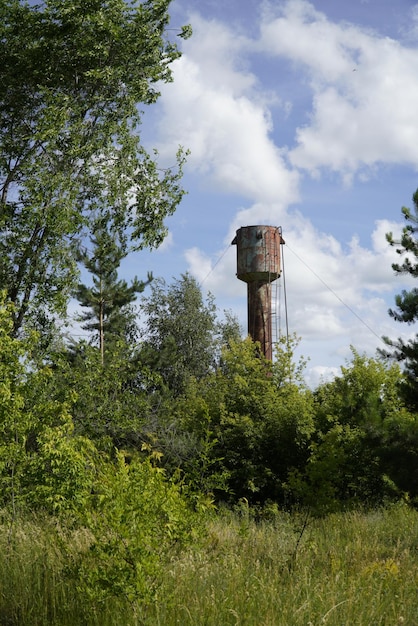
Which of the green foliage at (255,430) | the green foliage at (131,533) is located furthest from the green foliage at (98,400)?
the green foliage at (131,533)

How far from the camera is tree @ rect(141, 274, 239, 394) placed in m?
31.7

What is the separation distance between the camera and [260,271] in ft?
68.2

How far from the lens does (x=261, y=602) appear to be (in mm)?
5172

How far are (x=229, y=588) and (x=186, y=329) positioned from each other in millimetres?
27842

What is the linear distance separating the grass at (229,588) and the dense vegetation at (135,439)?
0.03m

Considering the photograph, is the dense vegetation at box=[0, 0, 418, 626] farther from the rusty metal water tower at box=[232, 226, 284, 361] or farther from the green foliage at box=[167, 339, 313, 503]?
the rusty metal water tower at box=[232, 226, 284, 361]

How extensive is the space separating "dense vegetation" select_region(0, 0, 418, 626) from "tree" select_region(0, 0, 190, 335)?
0.04 m

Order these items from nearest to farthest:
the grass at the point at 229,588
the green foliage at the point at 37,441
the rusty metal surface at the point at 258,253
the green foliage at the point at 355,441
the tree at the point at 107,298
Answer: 1. the grass at the point at 229,588
2. the green foliage at the point at 37,441
3. the green foliage at the point at 355,441
4. the rusty metal surface at the point at 258,253
5. the tree at the point at 107,298

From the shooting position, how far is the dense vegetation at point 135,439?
5418 mm

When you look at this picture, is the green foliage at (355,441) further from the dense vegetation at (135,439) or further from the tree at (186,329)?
the tree at (186,329)

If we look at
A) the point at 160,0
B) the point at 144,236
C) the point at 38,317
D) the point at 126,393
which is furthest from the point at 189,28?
the point at 126,393

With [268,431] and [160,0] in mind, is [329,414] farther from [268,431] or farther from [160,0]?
[160,0]

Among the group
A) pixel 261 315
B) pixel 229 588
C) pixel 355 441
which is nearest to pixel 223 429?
pixel 355 441

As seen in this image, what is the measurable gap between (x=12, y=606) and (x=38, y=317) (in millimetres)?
8606
